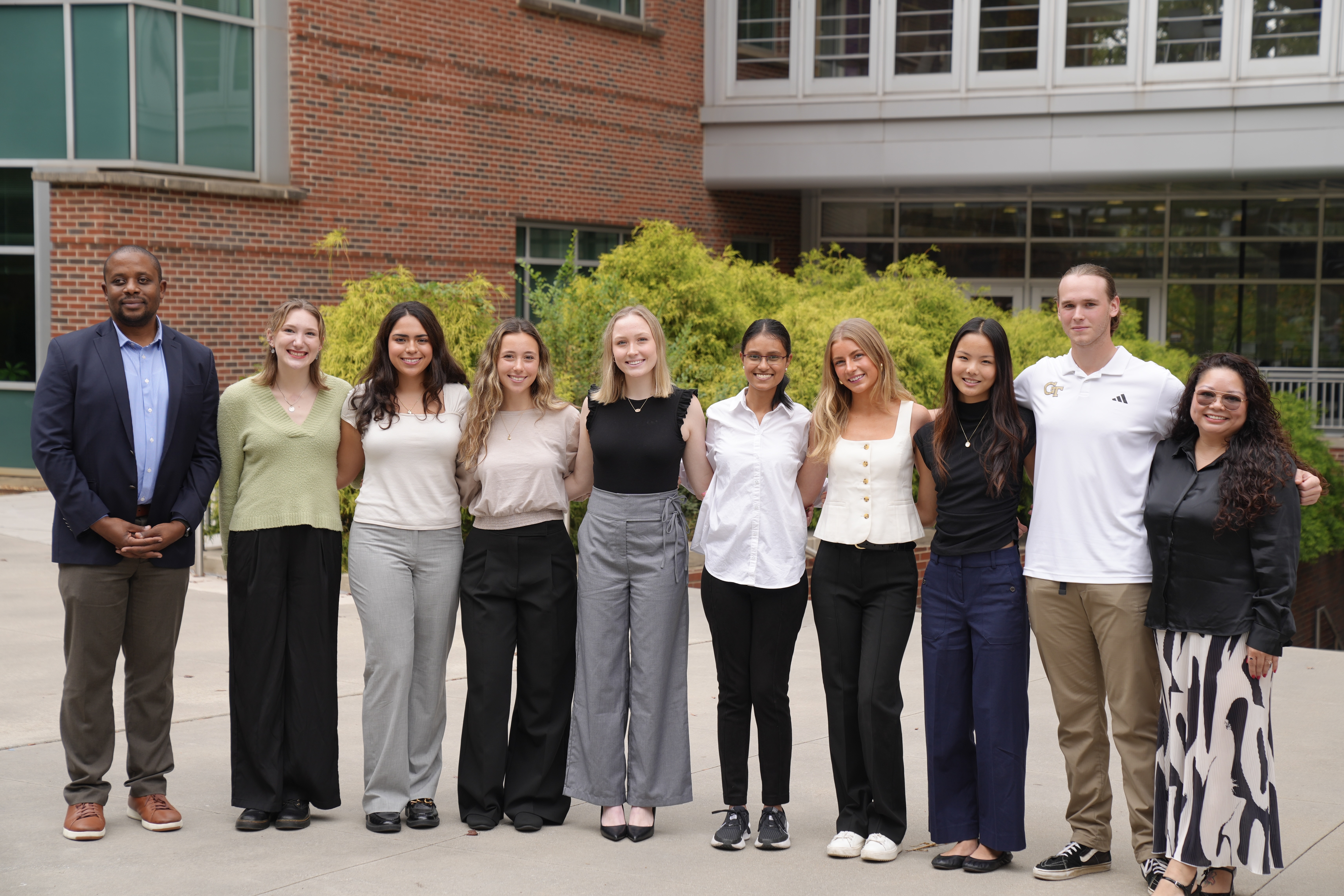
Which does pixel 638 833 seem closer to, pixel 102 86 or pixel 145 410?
pixel 145 410

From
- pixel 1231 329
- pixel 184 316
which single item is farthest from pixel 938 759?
pixel 1231 329

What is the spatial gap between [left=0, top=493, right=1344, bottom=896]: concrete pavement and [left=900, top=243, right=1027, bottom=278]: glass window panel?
51.5 feet

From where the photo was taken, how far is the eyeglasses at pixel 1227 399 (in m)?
4.23

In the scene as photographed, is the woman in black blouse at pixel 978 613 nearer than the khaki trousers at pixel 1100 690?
No

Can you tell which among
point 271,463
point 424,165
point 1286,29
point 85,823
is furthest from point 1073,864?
point 1286,29

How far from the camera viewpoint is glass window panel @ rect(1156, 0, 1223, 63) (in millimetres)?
17797

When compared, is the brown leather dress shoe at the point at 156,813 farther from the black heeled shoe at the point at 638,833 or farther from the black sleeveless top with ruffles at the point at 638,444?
the black sleeveless top with ruffles at the point at 638,444

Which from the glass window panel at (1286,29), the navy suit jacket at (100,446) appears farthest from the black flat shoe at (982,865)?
the glass window panel at (1286,29)

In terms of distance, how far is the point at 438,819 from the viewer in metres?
5.04

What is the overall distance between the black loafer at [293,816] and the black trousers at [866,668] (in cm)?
192

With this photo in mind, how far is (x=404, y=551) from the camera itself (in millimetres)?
4949

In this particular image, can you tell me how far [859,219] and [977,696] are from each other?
18885mm

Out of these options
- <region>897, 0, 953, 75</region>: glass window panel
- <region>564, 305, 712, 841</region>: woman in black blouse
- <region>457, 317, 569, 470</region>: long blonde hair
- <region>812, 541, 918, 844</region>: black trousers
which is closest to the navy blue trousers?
<region>812, 541, 918, 844</region>: black trousers

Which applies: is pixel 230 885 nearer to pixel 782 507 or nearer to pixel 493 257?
pixel 782 507
